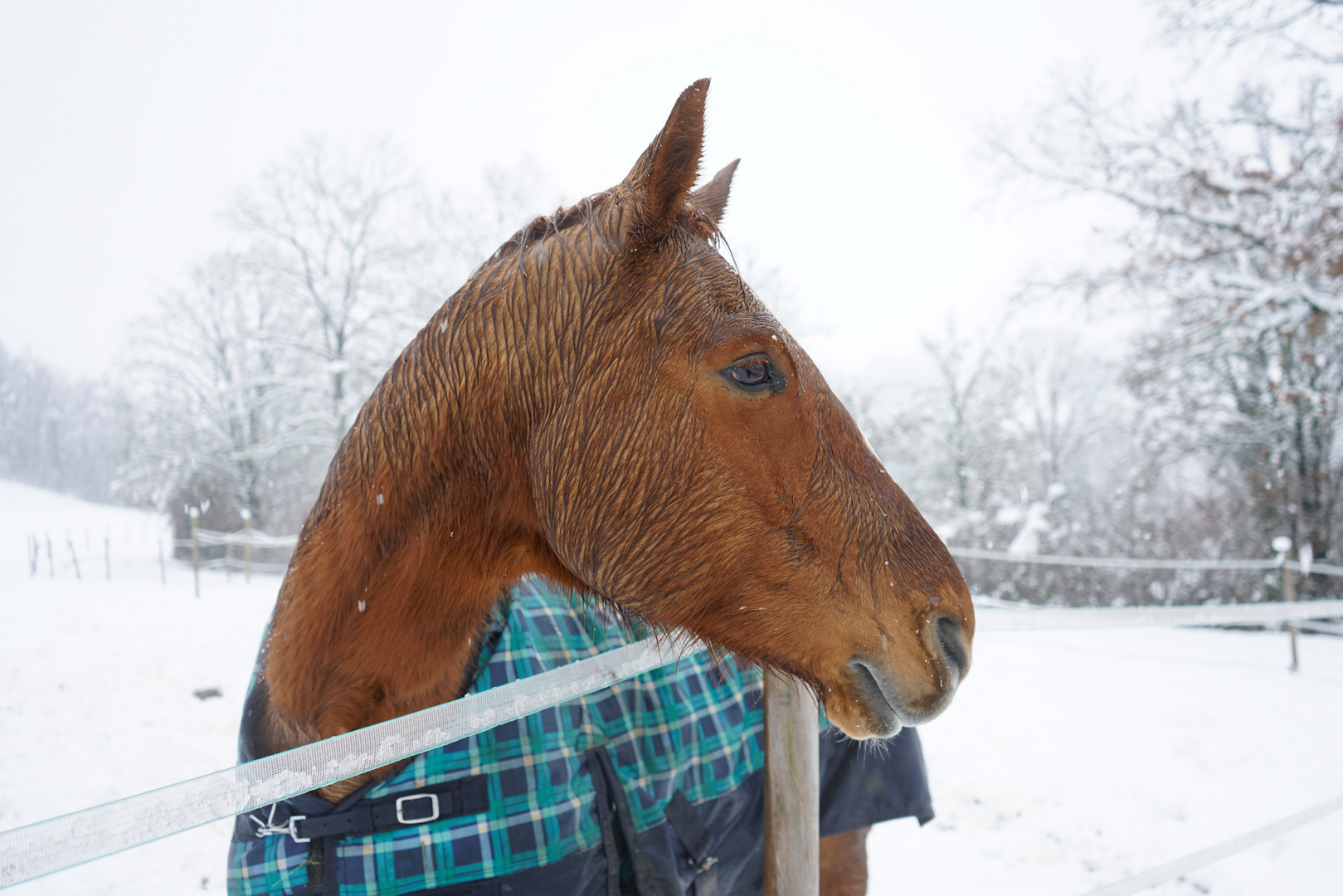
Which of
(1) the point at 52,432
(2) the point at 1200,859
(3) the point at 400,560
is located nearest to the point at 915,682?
(3) the point at 400,560

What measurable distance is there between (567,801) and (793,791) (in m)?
0.49

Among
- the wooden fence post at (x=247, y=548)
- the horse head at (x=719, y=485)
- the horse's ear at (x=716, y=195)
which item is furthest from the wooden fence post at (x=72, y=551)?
the horse's ear at (x=716, y=195)

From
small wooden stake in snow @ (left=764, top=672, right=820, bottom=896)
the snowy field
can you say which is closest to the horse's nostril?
small wooden stake in snow @ (left=764, top=672, right=820, bottom=896)

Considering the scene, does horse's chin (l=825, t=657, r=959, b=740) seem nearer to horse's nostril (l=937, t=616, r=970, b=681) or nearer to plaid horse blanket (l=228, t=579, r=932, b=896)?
horse's nostril (l=937, t=616, r=970, b=681)

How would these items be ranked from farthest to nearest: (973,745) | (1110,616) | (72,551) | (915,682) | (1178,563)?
(1178,563)
(72,551)
(973,745)
(1110,616)
(915,682)

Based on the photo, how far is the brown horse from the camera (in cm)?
118

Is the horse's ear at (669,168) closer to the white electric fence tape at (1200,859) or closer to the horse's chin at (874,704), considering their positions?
the horse's chin at (874,704)

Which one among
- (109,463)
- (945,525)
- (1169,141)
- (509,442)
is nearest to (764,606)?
(509,442)

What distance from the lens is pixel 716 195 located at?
169cm

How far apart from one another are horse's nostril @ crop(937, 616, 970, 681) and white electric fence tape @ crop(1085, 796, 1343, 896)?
1068 millimetres

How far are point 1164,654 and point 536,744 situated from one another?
8969 millimetres

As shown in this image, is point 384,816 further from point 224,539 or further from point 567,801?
point 224,539

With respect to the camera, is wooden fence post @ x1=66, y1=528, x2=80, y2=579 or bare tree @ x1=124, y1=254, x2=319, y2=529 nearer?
wooden fence post @ x1=66, y1=528, x2=80, y2=579

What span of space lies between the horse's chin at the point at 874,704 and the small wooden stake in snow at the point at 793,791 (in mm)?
292
